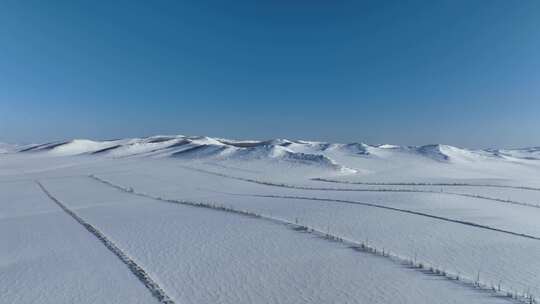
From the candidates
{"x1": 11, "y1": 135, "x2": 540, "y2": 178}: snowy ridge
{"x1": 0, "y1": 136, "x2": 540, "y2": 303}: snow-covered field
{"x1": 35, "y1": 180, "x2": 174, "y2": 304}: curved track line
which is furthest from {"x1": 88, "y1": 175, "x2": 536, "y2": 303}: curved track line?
{"x1": 11, "y1": 135, "x2": 540, "y2": 178}: snowy ridge

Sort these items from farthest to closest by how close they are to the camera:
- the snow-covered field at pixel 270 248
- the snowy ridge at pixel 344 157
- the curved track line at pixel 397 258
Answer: the snowy ridge at pixel 344 157
the snow-covered field at pixel 270 248
the curved track line at pixel 397 258

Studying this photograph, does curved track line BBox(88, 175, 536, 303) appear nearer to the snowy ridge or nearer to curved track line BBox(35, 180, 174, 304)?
curved track line BBox(35, 180, 174, 304)

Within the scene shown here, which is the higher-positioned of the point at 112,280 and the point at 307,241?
the point at 307,241

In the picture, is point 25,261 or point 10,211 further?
point 10,211

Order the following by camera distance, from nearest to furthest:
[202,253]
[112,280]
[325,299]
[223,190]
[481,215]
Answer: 1. [325,299]
2. [112,280]
3. [202,253]
4. [481,215]
5. [223,190]

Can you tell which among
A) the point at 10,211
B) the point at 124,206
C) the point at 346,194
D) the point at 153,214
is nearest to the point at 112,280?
the point at 153,214

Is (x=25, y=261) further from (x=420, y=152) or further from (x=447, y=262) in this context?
(x=420, y=152)

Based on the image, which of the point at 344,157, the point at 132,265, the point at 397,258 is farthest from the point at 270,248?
the point at 344,157

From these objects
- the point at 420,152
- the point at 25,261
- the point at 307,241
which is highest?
the point at 420,152

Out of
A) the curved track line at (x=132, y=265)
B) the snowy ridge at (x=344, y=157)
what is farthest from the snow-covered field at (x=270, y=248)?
the snowy ridge at (x=344, y=157)

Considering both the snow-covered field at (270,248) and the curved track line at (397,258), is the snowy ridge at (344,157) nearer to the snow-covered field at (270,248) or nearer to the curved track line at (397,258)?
the snow-covered field at (270,248)

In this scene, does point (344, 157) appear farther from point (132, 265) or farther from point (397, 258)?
point (132, 265)
